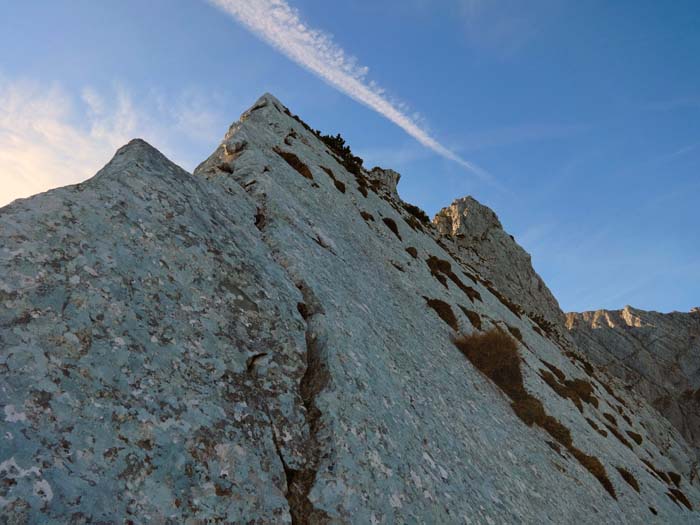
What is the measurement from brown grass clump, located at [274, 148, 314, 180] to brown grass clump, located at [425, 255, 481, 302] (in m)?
9.59

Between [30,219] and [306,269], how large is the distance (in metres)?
6.07

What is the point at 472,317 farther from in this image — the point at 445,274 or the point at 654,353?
the point at 654,353

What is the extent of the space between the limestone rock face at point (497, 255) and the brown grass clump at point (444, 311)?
33267 mm

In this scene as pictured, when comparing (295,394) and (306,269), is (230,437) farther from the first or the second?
(306,269)

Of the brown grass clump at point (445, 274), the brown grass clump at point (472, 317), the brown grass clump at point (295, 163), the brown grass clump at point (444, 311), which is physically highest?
the brown grass clump at point (295, 163)

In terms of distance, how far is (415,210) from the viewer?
39.6 m

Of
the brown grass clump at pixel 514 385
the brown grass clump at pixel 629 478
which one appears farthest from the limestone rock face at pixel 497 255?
the brown grass clump at pixel 514 385

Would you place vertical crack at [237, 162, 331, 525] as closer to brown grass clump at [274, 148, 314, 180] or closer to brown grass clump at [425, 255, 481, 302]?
brown grass clump at [274, 148, 314, 180]

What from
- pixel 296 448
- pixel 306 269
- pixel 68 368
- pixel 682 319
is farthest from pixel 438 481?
pixel 682 319

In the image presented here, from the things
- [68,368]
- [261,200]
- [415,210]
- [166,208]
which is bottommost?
[68,368]

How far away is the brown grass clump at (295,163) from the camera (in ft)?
64.1

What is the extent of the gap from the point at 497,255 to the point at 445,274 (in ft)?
123

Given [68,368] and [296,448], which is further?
[296,448]

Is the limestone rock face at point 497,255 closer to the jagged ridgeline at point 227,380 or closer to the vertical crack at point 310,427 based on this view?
A: the jagged ridgeline at point 227,380
